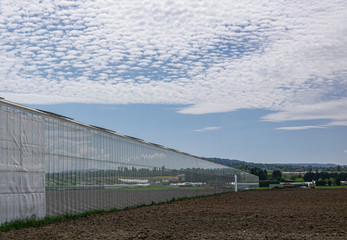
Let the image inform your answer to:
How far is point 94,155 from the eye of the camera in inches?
1145

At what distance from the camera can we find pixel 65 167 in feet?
82.2

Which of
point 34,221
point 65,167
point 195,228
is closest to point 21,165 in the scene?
point 34,221

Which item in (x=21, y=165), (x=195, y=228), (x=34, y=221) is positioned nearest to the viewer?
(x=195, y=228)

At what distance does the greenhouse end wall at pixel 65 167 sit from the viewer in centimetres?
2081

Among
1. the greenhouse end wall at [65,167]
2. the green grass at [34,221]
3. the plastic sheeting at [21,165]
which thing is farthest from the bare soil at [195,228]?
the greenhouse end wall at [65,167]

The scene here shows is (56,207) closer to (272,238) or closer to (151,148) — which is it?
(272,238)

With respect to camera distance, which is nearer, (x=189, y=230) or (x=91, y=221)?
(x=189, y=230)

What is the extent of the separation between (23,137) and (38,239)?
18.7 ft

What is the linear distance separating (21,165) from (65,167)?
12.2ft

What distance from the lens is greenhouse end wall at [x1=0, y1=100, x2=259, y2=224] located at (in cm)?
2081

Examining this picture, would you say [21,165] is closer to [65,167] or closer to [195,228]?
[65,167]

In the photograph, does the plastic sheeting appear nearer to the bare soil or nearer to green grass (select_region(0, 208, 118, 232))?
green grass (select_region(0, 208, 118, 232))

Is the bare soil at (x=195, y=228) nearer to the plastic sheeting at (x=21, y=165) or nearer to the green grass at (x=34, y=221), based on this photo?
the green grass at (x=34, y=221)

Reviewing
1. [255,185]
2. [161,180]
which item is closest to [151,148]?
[161,180]
